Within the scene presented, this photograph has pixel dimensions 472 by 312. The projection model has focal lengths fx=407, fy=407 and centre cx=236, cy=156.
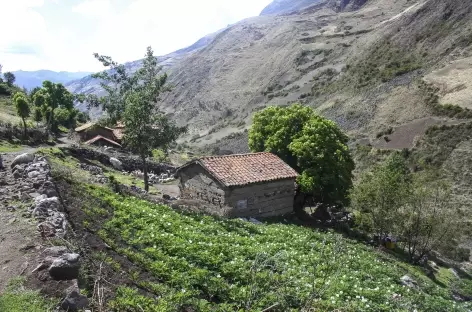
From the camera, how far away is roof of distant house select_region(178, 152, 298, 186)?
26606 millimetres

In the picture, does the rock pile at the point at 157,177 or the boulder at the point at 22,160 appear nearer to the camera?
the boulder at the point at 22,160

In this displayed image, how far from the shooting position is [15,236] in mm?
11680

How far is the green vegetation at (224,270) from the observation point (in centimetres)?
1094

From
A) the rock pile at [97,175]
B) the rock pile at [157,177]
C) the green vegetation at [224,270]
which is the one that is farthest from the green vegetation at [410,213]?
the rock pile at [157,177]

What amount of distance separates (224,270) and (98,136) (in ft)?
178

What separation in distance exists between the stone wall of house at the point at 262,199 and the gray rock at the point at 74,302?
17215 millimetres

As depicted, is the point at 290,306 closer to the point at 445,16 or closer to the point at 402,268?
the point at 402,268

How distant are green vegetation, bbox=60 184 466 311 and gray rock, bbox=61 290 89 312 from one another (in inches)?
28.3

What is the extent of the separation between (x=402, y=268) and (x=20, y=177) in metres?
20.1

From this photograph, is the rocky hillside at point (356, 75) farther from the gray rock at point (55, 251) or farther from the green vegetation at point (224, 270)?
the gray rock at point (55, 251)

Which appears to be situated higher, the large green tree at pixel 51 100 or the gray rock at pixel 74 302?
the large green tree at pixel 51 100

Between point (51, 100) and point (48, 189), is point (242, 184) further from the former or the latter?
point (51, 100)

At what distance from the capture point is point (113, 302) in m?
9.40

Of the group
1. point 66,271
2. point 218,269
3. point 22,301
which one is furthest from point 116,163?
point 22,301
